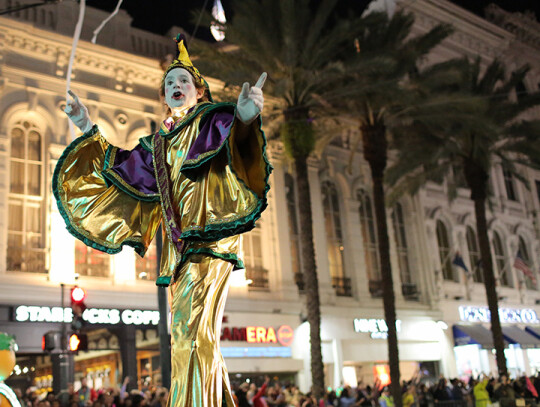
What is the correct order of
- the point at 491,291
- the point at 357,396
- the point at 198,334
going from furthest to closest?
the point at 491,291
the point at 357,396
the point at 198,334

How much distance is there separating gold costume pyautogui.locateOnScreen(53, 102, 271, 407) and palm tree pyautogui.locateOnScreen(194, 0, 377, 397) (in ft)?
46.3

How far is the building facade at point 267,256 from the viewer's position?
18.5 metres

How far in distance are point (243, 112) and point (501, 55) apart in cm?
3483

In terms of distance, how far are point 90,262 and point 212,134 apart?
1676cm

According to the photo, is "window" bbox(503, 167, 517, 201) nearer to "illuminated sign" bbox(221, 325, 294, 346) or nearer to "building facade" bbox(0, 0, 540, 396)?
"building facade" bbox(0, 0, 540, 396)

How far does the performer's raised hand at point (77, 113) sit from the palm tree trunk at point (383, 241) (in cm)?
1570

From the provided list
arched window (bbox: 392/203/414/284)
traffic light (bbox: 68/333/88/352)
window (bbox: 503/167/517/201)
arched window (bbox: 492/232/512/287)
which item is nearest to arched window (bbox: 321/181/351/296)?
arched window (bbox: 392/203/414/284)

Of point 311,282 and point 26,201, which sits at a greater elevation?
point 26,201

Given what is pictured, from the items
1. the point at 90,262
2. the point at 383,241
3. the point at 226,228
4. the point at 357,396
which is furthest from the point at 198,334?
the point at 383,241

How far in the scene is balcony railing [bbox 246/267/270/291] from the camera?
74.7 feet

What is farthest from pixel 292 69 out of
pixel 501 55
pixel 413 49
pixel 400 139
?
pixel 501 55

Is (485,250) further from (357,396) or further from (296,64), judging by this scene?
(296,64)

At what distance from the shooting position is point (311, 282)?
18281mm

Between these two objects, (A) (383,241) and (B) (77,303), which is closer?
(B) (77,303)
